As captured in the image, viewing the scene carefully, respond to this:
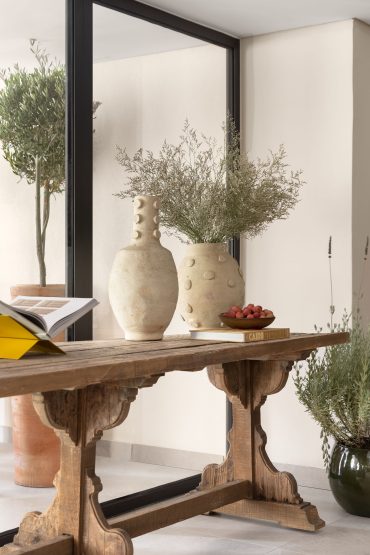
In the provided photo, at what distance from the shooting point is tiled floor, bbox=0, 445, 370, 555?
3.32 metres

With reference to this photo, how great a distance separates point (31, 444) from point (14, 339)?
96 centimetres

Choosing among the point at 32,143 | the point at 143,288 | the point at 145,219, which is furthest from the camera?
the point at 32,143

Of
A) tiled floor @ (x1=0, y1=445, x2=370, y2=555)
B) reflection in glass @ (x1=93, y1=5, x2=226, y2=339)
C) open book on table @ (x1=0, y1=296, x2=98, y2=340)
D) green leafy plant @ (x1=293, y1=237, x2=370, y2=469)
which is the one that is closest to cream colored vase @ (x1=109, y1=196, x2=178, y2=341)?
open book on table @ (x1=0, y1=296, x2=98, y2=340)

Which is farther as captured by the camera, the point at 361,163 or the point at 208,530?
the point at 361,163

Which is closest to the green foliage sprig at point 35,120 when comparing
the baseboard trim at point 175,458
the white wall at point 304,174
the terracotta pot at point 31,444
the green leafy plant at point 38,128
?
the green leafy plant at point 38,128

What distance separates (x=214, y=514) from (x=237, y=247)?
4.35ft

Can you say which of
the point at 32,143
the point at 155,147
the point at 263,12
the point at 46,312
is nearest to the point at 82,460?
the point at 46,312

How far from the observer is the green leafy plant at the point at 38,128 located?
327 centimetres

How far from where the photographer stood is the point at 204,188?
3.48m

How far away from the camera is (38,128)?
3.38m

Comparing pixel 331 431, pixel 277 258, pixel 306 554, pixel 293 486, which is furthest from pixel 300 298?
pixel 306 554

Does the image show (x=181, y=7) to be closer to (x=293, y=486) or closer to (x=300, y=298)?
(x=300, y=298)

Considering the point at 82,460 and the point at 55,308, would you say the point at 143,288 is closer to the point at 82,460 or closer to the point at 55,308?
the point at 55,308

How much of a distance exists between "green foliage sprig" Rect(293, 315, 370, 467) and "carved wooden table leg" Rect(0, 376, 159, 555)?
1318mm
